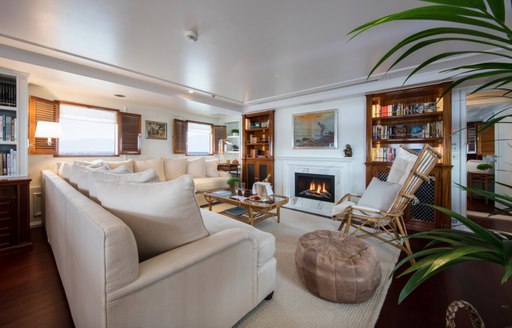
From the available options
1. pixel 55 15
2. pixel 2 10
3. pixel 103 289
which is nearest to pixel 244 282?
pixel 103 289

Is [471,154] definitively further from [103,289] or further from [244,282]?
[103,289]

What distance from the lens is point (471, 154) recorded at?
6043 millimetres

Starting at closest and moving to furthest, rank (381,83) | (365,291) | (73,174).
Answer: (365,291)
(73,174)
(381,83)

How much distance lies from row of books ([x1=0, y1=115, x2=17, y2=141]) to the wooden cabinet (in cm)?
51

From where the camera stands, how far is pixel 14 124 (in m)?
2.64

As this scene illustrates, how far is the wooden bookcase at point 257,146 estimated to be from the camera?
5016 mm

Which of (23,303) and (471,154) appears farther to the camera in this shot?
(471,154)

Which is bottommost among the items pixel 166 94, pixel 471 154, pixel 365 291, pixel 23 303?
pixel 23 303

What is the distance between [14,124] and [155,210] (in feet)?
9.43

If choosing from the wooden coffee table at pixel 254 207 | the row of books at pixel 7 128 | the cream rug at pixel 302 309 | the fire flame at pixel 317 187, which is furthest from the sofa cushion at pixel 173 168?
the cream rug at pixel 302 309

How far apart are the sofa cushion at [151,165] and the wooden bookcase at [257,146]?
190 centimetres

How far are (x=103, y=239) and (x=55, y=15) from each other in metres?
2.16

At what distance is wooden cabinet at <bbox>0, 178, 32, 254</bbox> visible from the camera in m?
2.51

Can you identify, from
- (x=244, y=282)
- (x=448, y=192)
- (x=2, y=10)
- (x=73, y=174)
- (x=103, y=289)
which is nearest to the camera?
(x=103, y=289)
